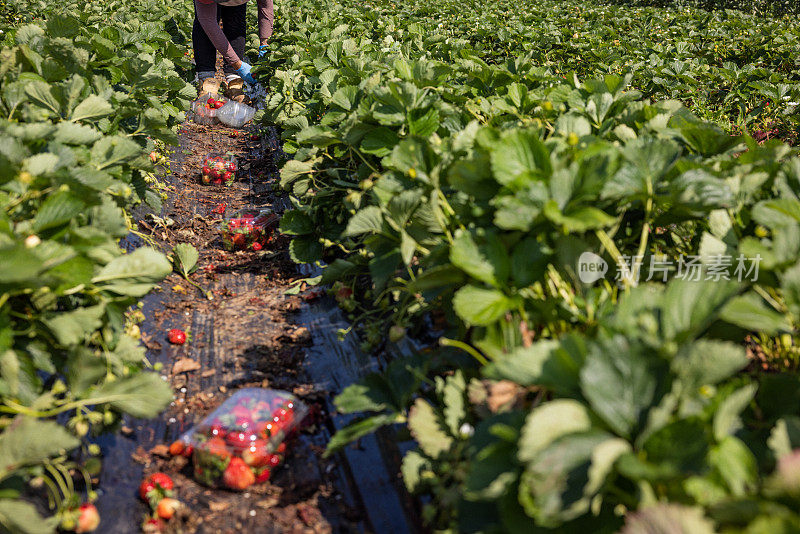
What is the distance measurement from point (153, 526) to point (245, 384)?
0.79 m

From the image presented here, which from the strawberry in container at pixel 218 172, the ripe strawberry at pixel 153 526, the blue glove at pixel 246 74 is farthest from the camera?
the blue glove at pixel 246 74

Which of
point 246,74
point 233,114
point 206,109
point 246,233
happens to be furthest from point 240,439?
point 246,74

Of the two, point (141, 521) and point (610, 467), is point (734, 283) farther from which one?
point (141, 521)

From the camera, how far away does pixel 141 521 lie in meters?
1.79

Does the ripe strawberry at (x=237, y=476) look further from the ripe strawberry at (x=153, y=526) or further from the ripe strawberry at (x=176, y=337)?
the ripe strawberry at (x=176, y=337)

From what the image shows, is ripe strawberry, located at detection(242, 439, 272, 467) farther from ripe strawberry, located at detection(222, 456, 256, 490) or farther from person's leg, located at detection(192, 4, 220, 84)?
person's leg, located at detection(192, 4, 220, 84)

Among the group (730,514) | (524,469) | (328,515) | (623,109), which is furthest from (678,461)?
(623,109)

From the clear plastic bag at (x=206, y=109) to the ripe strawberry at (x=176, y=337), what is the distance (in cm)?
406

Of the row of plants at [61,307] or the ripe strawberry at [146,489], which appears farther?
the ripe strawberry at [146,489]

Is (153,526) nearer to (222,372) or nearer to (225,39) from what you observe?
(222,372)

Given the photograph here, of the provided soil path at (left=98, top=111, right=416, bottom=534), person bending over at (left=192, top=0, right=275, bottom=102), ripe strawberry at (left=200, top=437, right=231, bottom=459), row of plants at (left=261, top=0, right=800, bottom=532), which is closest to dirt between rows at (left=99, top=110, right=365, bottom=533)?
soil path at (left=98, top=111, right=416, bottom=534)

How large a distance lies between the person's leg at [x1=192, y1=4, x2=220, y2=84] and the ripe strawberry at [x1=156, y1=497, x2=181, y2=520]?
6.24m

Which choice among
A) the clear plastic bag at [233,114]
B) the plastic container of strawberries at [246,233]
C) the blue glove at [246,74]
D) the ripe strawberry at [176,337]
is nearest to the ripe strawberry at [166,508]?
the ripe strawberry at [176,337]

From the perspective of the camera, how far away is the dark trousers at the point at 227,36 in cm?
699
